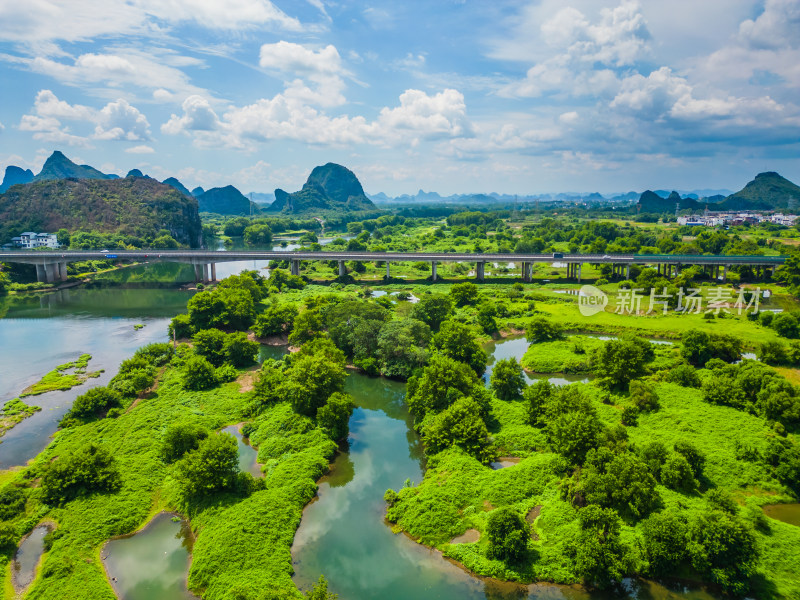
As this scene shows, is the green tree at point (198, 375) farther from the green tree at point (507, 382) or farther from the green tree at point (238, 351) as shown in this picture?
the green tree at point (507, 382)

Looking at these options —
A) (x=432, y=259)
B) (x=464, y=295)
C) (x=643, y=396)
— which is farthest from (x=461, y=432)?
(x=432, y=259)

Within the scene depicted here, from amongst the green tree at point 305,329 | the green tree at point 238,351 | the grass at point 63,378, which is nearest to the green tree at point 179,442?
the green tree at point 238,351

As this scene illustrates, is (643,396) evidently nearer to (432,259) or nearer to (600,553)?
(600,553)

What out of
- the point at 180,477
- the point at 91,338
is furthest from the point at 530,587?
the point at 91,338

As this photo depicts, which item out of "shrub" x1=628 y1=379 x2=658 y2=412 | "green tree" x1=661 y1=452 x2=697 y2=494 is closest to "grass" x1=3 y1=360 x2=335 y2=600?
"green tree" x1=661 y1=452 x2=697 y2=494

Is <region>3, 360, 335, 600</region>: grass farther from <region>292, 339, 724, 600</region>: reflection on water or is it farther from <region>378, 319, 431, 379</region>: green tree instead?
<region>378, 319, 431, 379</region>: green tree

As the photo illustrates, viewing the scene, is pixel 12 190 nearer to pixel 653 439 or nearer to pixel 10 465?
pixel 10 465
